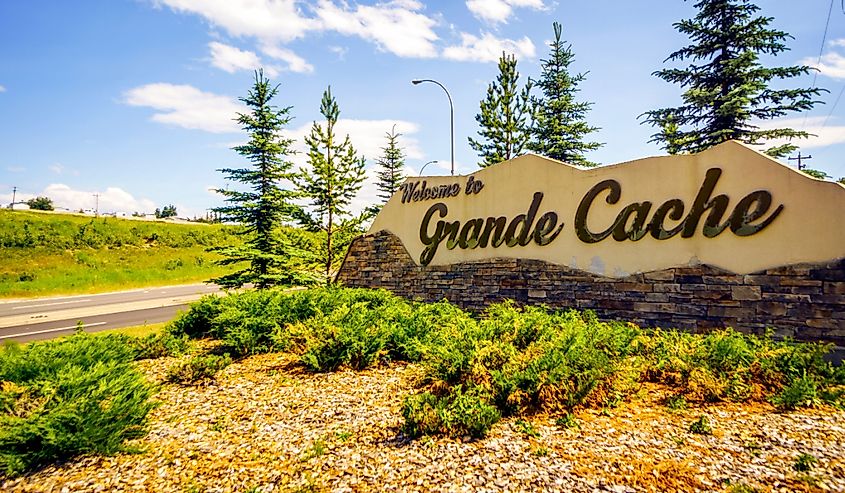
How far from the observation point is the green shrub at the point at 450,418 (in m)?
4.71

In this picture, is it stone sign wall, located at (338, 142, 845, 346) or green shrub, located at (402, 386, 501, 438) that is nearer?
green shrub, located at (402, 386, 501, 438)

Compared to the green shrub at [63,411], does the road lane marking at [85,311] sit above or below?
below

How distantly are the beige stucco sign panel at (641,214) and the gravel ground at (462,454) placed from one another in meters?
3.95

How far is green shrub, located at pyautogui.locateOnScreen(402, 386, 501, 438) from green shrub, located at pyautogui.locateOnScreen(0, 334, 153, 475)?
317 centimetres

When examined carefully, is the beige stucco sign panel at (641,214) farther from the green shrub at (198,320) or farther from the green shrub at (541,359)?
the green shrub at (198,320)

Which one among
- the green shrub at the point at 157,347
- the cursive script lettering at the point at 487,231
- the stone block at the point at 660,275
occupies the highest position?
the cursive script lettering at the point at 487,231

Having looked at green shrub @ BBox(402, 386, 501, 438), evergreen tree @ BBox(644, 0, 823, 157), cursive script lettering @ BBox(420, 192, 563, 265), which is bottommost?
green shrub @ BBox(402, 386, 501, 438)

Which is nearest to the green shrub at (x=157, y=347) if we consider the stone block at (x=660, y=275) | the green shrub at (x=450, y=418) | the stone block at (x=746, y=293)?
the green shrub at (x=450, y=418)

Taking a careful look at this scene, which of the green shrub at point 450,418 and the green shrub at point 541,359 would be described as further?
the green shrub at point 541,359

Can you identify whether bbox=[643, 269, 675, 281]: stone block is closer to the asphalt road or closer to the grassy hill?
the asphalt road

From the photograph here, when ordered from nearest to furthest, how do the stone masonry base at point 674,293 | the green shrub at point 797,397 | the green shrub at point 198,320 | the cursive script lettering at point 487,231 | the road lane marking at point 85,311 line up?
the green shrub at point 797,397
the stone masonry base at point 674,293
the green shrub at point 198,320
the cursive script lettering at point 487,231
the road lane marking at point 85,311

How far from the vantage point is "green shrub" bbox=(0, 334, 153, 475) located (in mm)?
4375

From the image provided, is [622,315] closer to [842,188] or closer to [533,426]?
[842,188]

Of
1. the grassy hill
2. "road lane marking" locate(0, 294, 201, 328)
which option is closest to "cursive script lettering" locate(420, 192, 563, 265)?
"road lane marking" locate(0, 294, 201, 328)
